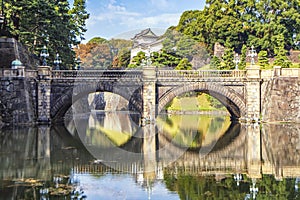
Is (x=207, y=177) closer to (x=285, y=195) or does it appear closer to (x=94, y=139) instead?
(x=285, y=195)

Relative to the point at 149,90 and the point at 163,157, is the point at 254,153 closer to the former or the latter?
the point at 163,157

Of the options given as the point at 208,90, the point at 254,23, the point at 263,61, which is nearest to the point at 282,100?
the point at 208,90

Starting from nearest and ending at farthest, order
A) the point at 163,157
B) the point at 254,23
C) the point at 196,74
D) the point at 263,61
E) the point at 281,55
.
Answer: the point at 163,157 → the point at 196,74 → the point at 263,61 → the point at 281,55 → the point at 254,23

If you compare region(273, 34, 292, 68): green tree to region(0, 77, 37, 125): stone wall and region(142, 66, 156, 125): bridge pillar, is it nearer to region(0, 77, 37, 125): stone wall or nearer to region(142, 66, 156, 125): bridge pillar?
region(142, 66, 156, 125): bridge pillar

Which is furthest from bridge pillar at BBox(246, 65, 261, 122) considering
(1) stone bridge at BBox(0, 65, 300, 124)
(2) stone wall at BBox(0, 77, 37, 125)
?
(2) stone wall at BBox(0, 77, 37, 125)

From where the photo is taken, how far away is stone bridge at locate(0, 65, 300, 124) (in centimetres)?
3228

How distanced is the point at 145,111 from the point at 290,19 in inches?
1301

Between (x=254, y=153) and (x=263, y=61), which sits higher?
(x=263, y=61)

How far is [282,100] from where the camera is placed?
32188 mm

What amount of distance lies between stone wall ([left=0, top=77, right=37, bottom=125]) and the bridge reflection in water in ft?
12.3

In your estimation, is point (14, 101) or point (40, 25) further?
point (40, 25)

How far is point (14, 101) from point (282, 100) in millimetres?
19804

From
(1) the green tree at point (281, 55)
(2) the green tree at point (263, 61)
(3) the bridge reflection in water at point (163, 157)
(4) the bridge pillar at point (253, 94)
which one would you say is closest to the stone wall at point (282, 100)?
(4) the bridge pillar at point (253, 94)

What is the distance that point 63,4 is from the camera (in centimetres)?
4247
